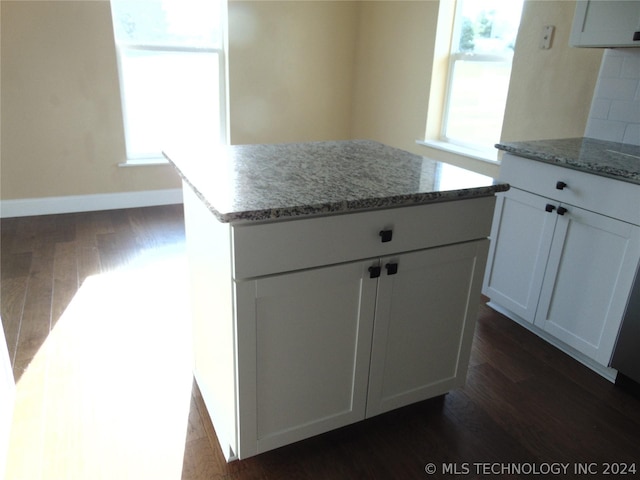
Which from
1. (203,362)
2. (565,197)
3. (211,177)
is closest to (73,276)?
(203,362)

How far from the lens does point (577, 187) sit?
79.2 inches

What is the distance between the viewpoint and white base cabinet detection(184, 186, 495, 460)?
50.8 inches

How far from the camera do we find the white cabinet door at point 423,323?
4.94ft

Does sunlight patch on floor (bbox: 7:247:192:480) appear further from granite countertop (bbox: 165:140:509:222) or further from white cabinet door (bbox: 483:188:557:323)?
white cabinet door (bbox: 483:188:557:323)

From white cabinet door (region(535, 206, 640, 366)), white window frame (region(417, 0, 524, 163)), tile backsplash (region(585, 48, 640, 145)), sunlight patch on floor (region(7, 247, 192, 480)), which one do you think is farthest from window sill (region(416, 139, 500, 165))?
sunlight patch on floor (region(7, 247, 192, 480))

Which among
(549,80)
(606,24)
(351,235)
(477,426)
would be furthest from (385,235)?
(549,80)

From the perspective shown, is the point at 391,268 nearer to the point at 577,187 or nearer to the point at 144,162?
the point at 577,187

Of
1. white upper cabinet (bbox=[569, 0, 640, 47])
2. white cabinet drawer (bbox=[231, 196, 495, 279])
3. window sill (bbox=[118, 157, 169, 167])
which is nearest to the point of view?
white cabinet drawer (bbox=[231, 196, 495, 279])

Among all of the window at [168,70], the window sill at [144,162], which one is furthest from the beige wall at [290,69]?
the window sill at [144,162]

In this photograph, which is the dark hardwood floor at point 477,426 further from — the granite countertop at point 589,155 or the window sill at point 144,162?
the window sill at point 144,162

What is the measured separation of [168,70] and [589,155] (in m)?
3.19

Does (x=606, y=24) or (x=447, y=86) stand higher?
(x=606, y=24)

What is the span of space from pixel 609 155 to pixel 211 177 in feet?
5.68

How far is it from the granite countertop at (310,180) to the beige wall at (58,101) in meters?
2.29
